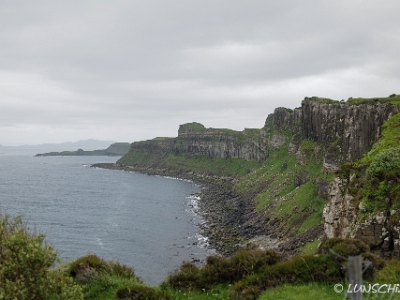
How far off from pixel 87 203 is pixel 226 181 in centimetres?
7715

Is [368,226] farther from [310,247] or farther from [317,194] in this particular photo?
[317,194]

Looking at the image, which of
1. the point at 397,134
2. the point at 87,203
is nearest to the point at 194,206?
the point at 87,203

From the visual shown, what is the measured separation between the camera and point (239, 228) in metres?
97.6

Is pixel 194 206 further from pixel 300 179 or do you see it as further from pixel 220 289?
pixel 220 289

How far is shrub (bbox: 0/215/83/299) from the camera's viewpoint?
1664 centimetres

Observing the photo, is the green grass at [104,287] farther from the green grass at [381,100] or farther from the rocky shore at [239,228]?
the green grass at [381,100]

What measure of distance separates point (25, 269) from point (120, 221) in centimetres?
9754

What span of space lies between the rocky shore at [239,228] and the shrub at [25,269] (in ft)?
178

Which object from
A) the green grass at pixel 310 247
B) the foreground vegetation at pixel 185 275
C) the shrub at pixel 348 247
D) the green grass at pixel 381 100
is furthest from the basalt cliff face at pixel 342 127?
the foreground vegetation at pixel 185 275

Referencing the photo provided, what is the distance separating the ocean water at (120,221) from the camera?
78000 millimetres

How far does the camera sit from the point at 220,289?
24.1 m

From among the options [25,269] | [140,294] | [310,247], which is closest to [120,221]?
[310,247]

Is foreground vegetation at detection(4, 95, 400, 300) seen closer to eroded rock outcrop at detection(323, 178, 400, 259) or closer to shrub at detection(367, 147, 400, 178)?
shrub at detection(367, 147, 400, 178)

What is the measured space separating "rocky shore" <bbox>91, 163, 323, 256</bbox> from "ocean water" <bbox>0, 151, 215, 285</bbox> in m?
4.01
